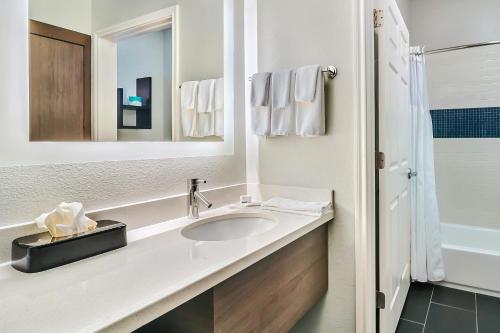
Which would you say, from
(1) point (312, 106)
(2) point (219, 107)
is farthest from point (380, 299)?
(2) point (219, 107)

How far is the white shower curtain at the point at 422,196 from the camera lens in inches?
98.0

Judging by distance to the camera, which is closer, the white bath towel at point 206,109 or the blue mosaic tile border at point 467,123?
the white bath towel at point 206,109

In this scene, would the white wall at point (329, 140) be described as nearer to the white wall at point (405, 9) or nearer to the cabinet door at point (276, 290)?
the cabinet door at point (276, 290)

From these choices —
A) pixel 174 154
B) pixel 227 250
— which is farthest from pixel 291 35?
pixel 227 250

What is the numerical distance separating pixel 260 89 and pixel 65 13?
937mm

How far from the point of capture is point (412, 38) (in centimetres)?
323

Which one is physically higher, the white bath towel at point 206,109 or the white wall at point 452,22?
the white wall at point 452,22

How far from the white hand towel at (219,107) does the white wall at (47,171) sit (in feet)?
1.04

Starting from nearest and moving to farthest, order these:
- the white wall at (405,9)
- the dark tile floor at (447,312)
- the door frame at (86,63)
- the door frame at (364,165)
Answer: the door frame at (86,63) < the door frame at (364,165) < the dark tile floor at (447,312) < the white wall at (405,9)

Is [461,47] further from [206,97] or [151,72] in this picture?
[151,72]

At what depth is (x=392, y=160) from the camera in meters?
1.79

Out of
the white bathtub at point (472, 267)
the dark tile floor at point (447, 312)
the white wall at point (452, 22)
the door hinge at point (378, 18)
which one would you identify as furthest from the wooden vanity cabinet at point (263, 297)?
the white wall at point (452, 22)

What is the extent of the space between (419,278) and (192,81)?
7.34ft

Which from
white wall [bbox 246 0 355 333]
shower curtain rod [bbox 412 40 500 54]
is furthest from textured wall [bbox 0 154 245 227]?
shower curtain rod [bbox 412 40 500 54]
